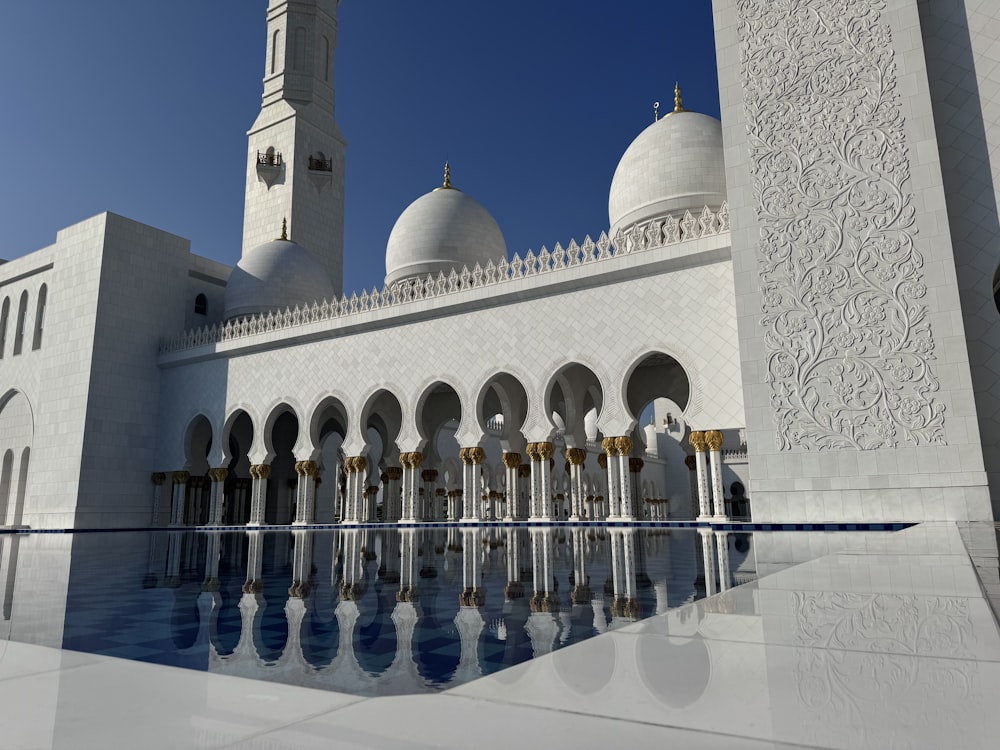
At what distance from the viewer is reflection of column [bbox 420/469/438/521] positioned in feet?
42.8

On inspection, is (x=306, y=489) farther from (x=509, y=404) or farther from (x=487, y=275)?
(x=487, y=275)

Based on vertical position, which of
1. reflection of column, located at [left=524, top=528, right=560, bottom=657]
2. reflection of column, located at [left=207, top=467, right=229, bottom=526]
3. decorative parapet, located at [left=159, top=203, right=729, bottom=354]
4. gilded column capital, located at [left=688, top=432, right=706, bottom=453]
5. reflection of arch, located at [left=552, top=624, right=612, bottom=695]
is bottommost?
reflection of column, located at [left=524, top=528, right=560, bottom=657]

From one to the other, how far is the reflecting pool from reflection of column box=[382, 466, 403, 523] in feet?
25.2

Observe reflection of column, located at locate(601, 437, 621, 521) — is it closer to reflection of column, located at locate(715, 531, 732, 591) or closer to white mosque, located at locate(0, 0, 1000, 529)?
white mosque, located at locate(0, 0, 1000, 529)

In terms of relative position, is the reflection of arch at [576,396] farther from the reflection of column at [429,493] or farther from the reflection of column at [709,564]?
the reflection of column at [709,564]

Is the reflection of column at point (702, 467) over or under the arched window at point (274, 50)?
under

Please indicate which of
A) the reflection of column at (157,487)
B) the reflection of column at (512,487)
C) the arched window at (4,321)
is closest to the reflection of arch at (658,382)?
the reflection of column at (512,487)

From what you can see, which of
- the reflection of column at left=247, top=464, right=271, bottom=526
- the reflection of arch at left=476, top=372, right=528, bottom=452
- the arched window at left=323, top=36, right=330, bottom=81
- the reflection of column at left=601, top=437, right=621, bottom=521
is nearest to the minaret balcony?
the arched window at left=323, top=36, right=330, bottom=81

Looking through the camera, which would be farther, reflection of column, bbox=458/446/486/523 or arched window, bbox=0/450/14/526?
arched window, bbox=0/450/14/526

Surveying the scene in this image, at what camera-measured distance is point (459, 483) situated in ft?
66.5

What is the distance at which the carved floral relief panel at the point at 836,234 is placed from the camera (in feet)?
21.0

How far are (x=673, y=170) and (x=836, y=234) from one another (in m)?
4.11

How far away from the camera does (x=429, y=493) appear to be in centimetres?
1332

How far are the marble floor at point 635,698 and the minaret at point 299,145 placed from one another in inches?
622
